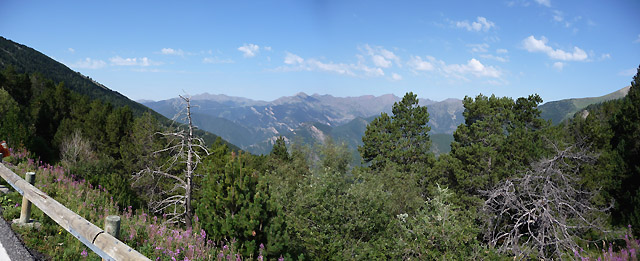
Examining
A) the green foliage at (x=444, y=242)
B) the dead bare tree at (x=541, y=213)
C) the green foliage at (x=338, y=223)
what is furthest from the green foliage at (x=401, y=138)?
the green foliage at (x=444, y=242)

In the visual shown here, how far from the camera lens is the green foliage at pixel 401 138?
1393 inches

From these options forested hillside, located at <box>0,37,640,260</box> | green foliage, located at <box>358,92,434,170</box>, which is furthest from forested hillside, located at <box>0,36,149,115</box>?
green foliage, located at <box>358,92,434,170</box>

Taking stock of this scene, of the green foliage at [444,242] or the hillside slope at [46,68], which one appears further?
the hillside slope at [46,68]

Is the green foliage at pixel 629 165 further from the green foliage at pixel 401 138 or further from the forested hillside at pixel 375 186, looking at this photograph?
the green foliage at pixel 401 138

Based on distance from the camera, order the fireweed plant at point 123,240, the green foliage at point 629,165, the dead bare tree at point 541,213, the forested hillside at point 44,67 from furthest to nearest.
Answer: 1. the forested hillside at point 44,67
2. the green foliage at point 629,165
3. the dead bare tree at point 541,213
4. the fireweed plant at point 123,240

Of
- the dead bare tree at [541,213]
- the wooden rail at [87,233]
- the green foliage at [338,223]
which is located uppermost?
the wooden rail at [87,233]

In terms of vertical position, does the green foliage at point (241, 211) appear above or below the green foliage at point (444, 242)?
above

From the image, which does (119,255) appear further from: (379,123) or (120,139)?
(120,139)

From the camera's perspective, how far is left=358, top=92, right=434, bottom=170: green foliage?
3538cm

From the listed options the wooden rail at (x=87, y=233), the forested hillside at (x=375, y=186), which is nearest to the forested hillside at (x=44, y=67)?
the forested hillside at (x=375, y=186)

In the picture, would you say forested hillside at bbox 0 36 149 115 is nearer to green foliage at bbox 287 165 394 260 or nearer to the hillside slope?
the hillside slope

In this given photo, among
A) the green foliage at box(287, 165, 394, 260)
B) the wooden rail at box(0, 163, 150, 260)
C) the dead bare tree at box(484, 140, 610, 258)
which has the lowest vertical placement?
the green foliage at box(287, 165, 394, 260)

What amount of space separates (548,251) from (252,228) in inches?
438

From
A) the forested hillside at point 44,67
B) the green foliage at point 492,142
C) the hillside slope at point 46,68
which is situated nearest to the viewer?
the green foliage at point 492,142
